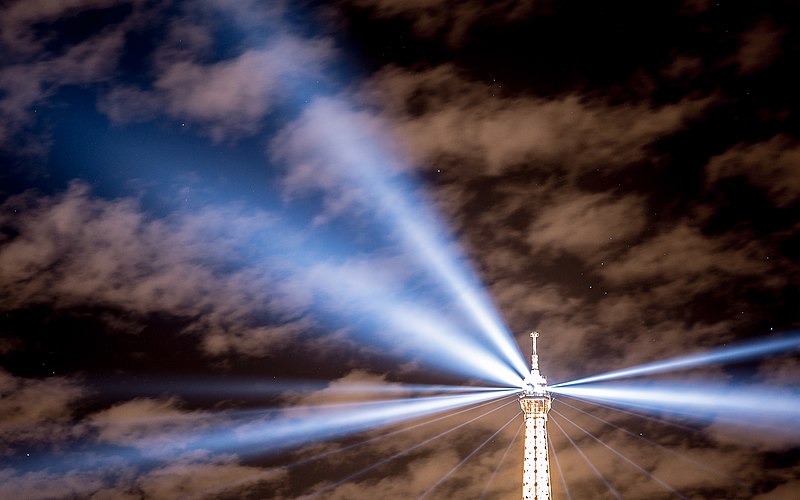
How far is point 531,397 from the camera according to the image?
185 metres

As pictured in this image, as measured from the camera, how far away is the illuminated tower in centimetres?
18238

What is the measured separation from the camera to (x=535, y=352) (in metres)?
187

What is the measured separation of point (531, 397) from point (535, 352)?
376 centimetres

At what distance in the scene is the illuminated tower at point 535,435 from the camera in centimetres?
18238

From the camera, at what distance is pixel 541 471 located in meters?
183

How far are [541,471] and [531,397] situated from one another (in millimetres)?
5679

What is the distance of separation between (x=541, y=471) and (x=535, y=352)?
9.37m

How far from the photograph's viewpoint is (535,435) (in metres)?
185
